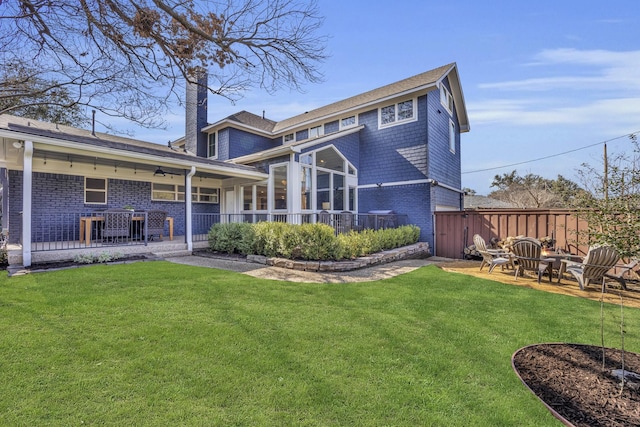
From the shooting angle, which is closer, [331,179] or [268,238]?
[268,238]

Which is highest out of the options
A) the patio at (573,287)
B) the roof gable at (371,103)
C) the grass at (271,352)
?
the roof gable at (371,103)

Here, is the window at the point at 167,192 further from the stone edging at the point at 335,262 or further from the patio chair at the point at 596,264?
the patio chair at the point at 596,264

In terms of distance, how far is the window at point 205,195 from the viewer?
12914 millimetres

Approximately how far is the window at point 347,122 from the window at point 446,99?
13.3 feet

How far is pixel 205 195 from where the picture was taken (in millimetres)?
13289

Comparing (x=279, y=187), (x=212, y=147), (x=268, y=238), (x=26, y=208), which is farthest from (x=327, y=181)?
(x=26, y=208)

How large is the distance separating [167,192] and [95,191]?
7.95 ft

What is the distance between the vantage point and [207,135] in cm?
1656

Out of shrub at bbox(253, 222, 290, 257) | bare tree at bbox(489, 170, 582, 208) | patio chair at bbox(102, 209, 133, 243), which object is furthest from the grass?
bare tree at bbox(489, 170, 582, 208)

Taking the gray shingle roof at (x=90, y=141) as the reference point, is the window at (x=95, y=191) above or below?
below

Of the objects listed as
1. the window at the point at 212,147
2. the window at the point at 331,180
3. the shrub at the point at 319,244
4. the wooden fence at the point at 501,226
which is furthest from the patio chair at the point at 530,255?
the window at the point at 212,147

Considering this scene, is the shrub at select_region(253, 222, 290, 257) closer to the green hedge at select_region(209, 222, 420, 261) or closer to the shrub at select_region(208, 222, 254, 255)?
the green hedge at select_region(209, 222, 420, 261)

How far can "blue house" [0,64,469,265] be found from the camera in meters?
8.90

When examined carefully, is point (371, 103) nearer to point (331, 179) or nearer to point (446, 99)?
point (446, 99)
